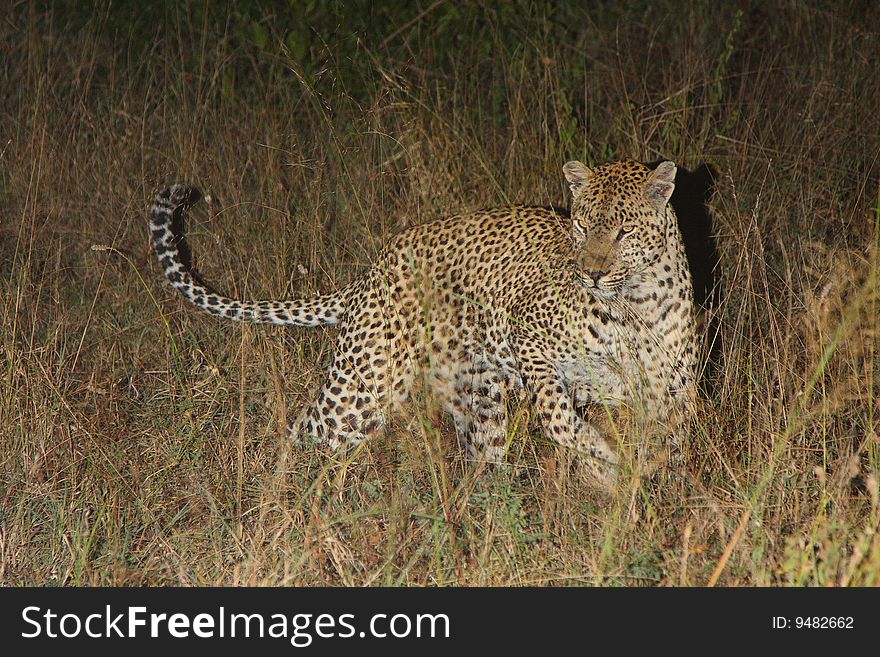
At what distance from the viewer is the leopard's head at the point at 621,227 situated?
4.86 m

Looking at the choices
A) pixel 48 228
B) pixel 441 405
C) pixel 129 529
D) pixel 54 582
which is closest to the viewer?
pixel 54 582

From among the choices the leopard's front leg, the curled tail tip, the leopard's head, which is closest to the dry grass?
the leopard's front leg

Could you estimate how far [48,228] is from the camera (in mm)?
7234

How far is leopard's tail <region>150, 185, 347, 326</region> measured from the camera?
5.81 meters

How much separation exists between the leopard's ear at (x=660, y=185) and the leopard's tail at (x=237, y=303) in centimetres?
170

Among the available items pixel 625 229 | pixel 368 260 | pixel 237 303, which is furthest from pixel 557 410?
pixel 368 260

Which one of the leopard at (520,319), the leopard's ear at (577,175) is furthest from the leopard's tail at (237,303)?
the leopard's ear at (577,175)

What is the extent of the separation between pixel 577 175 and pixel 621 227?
412mm

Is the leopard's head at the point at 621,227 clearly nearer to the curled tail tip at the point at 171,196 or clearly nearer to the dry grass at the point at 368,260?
the dry grass at the point at 368,260

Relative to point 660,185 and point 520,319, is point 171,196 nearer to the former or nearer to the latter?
point 520,319
